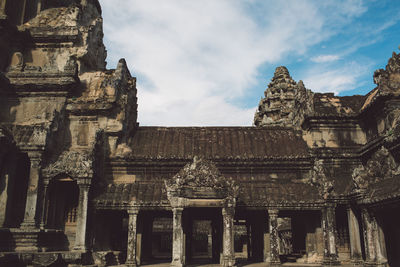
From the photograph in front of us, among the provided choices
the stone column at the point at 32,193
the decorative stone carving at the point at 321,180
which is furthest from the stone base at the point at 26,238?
the decorative stone carving at the point at 321,180

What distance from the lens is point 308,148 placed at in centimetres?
1706

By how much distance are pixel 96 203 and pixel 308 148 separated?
10.1 meters

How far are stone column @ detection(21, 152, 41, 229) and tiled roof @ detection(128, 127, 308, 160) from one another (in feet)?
13.2

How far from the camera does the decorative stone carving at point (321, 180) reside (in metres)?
14.7

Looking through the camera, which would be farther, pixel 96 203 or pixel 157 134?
pixel 157 134

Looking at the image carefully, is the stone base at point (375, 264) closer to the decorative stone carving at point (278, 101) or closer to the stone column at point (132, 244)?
the stone column at point (132, 244)

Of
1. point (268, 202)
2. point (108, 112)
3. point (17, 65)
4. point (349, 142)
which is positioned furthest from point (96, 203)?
point (349, 142)

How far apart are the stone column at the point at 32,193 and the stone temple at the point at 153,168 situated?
44mm

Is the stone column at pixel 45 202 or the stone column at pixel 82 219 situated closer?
the stone column at pixel 82 219

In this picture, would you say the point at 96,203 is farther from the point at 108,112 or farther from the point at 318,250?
the point at 318,250

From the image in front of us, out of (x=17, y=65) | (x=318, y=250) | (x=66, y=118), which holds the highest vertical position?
(x=17, y=65)

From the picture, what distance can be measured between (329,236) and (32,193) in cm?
1234

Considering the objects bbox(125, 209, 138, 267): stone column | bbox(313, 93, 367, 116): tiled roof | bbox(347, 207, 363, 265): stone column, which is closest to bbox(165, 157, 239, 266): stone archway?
bbox(125, 209, 138, 267): stone column

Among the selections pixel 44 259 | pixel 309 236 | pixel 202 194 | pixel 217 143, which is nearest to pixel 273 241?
pixel 309 236
